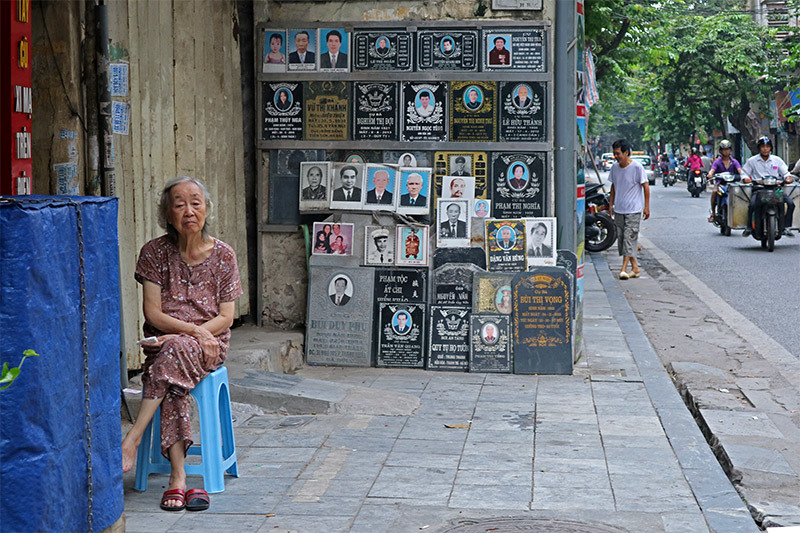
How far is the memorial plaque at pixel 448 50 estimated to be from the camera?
7.61 metres

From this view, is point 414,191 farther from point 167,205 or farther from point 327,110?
point 167,205

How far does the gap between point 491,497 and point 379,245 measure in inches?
135

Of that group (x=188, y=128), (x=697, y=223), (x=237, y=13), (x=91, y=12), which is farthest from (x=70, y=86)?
(x=697, y=223)

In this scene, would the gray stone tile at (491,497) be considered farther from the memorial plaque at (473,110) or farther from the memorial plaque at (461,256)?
the memorial plaque at (473,110)

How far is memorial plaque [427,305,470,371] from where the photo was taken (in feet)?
25.0

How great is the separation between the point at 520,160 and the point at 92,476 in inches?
187

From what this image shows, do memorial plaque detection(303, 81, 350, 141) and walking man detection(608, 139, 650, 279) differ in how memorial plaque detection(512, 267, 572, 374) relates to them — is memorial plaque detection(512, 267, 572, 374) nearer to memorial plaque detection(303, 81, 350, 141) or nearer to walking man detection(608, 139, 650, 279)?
memorial plaque detection(303, 81, 350, 141)

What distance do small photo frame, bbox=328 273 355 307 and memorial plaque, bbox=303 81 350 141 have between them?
3.51ft

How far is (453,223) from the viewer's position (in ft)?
25.1

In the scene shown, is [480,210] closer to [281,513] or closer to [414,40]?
[414,40]

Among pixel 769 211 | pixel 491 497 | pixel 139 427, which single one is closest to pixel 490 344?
pixel 491 497

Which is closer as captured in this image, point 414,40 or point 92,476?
point 92,476

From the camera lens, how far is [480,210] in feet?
25.1

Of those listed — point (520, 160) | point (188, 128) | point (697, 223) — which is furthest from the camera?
point (697, 223)
